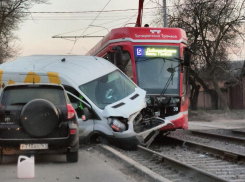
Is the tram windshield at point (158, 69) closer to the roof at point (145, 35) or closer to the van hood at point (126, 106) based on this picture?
the roof at point (145, 35)

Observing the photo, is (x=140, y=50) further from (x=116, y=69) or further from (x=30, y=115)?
(x=30, y=115)

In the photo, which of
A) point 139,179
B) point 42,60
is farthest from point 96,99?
point 139,179

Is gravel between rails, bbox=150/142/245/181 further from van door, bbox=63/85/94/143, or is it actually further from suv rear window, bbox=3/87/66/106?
suv rear window, bbox=3/87/66/106

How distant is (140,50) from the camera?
1542 centimetres

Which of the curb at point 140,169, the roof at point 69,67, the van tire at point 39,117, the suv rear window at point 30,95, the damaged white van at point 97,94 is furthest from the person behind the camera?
the roof at point 69,67

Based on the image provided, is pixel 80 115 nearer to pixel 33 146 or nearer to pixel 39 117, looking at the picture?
pixel 33 146

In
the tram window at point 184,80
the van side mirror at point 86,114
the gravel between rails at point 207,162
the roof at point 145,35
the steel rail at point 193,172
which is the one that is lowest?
the gravel between rails at point 207,162

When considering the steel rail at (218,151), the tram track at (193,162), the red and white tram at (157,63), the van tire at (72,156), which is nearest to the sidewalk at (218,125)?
the steel rail at (218,151)

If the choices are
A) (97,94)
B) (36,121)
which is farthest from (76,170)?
(97,94)

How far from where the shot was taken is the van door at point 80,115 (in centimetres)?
1245

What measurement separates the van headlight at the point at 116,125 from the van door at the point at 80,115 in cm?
60

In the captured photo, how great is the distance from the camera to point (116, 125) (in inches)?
475

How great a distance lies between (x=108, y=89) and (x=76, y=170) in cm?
470

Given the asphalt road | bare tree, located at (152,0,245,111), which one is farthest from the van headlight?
bare tree, located at (152,0,245,111)
